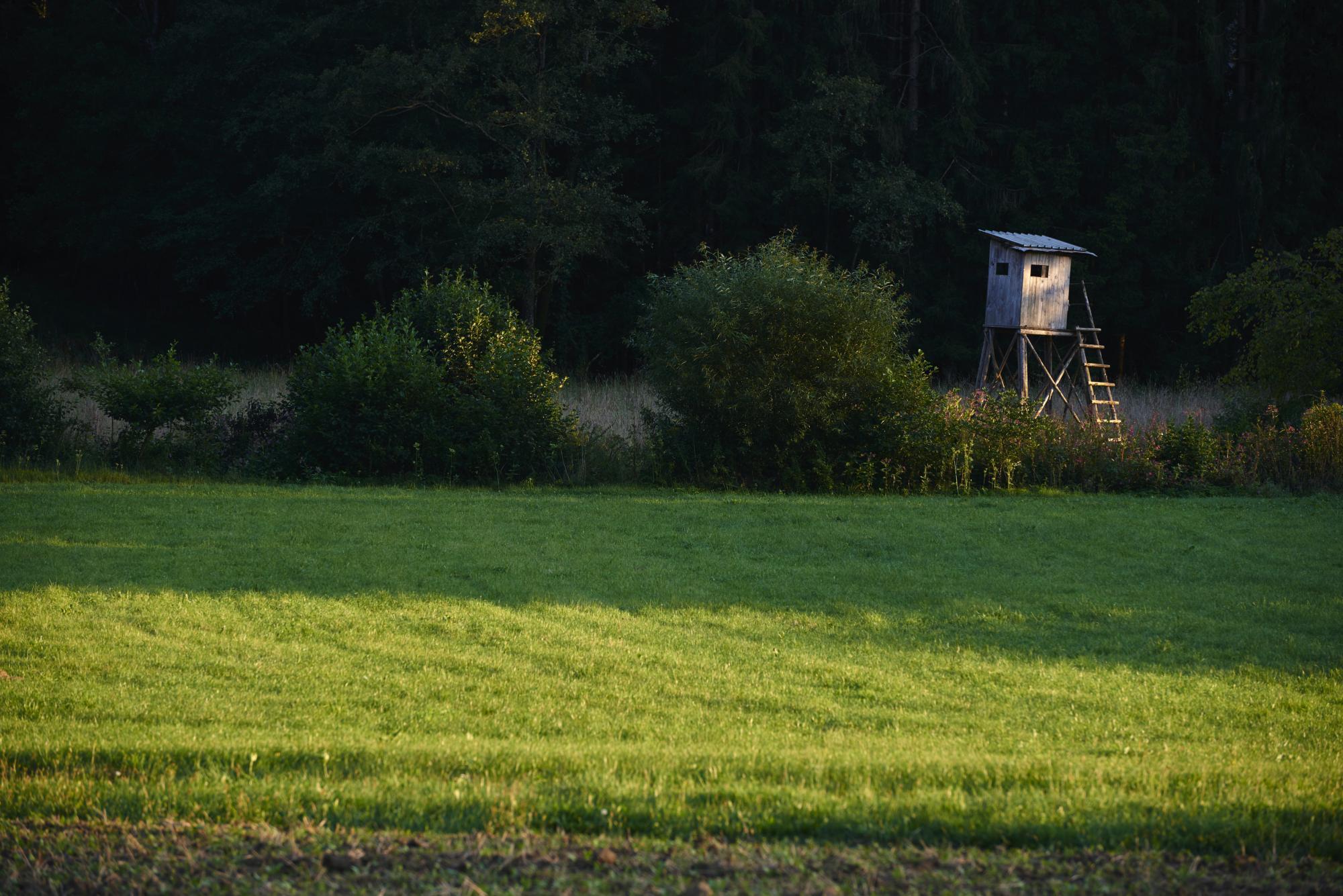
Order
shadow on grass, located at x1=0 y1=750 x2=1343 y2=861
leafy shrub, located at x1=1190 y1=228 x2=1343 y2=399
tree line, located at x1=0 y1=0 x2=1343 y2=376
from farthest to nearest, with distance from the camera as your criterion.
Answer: tree line, located at x1=0 y1=0 x2=1343 y2=376
leafy shrub, located at x1=1190 y1=228 x2=1343 y2=399
shadow on grass, located at x1=0 y1=750 x2=1343 y2=861

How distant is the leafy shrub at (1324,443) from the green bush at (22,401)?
63.5 feet

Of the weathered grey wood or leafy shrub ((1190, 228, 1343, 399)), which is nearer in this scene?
leafy shrub ((1190, 228, 1343, 399))

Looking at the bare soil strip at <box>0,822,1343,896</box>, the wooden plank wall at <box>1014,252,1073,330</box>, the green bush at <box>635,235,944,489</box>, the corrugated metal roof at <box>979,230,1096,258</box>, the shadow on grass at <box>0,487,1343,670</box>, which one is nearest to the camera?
the bare soil strip at <box>0,822,1343,896</box>

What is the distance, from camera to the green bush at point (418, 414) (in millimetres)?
18109

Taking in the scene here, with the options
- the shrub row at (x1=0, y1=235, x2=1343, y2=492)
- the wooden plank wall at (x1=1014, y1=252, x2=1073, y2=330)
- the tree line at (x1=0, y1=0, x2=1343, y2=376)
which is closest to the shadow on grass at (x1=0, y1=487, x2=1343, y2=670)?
the shrub row at (x1=0, y1=235, x2=1343, y2=492)

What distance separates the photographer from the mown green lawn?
5.14 meters

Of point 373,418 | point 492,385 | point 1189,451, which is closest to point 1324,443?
point 1189,451

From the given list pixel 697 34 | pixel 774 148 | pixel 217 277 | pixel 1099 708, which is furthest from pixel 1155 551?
pixel 217 277

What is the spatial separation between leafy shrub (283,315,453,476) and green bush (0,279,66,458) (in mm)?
3648

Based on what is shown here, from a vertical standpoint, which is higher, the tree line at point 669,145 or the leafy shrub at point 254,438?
the tree line at point 669,145

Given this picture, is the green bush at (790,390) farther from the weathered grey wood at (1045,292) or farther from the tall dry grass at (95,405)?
the weathered grey wood at (1045,292)

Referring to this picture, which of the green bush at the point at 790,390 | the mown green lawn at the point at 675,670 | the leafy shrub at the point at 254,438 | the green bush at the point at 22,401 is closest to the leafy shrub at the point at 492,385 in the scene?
the green bush at the point at 790,390

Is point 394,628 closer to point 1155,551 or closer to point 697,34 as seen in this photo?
point 1155,551

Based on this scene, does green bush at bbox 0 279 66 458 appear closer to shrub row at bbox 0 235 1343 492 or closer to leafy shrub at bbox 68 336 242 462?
shrub row at bbox 0 235 1343 492
